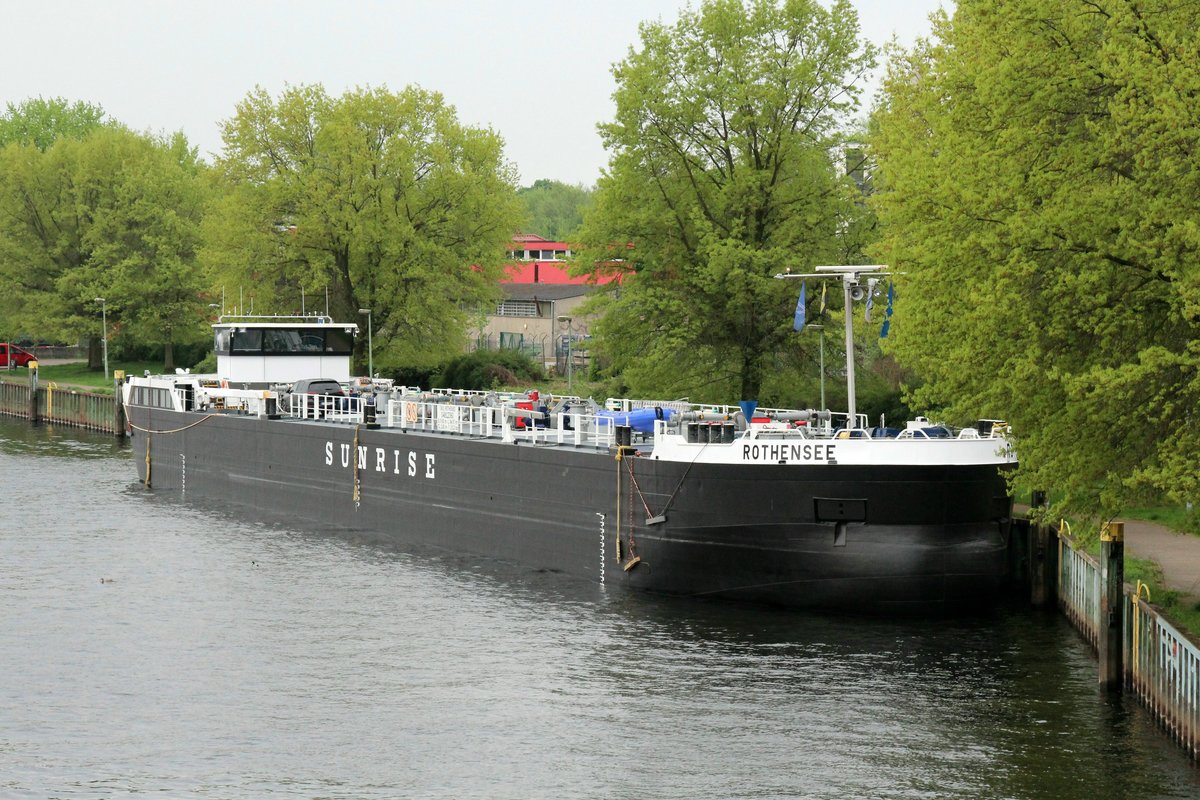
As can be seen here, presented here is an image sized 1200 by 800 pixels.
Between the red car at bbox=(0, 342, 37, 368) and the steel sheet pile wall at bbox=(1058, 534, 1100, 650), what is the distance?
344ft

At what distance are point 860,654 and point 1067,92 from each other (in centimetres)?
1102

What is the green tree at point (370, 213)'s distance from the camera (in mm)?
82812

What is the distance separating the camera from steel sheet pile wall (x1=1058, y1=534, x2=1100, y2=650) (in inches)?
1155

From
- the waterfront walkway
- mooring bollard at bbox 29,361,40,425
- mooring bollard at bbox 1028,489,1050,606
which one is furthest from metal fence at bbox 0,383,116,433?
the waterfront walkway

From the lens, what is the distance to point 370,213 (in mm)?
83250

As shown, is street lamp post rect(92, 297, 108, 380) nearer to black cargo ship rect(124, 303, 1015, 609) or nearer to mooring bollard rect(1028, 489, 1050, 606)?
black cargo ship rect(124, 303, 1015, 609)

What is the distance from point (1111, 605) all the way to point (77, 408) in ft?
255

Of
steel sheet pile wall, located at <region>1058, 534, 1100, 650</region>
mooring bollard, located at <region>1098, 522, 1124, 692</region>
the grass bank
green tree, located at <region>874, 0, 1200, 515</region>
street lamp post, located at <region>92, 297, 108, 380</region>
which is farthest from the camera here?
street lamp post, located at <region>92, 297, 108, 380</region>

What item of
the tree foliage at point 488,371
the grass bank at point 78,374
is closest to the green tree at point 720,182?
A: the tree foliage at point 488,371

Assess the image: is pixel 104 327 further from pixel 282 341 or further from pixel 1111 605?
pixel 1111 605

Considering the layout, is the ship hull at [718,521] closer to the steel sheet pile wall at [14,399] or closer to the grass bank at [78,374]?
the grass bank at [78,374]

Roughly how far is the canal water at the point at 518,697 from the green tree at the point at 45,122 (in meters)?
126

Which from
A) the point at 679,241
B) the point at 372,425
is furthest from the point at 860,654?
the point at 679,241

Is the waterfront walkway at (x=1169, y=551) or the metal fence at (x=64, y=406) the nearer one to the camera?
the waterfront walkway at (x=1169, y=551)
